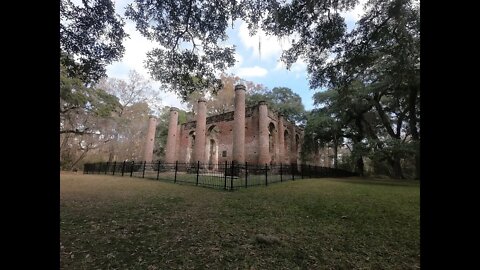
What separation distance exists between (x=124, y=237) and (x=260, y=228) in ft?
8.51

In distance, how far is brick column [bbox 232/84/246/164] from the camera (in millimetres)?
18302

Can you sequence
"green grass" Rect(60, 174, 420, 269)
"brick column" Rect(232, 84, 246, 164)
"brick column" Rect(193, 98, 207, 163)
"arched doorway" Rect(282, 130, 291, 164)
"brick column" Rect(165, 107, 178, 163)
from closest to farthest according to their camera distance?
"green grass" Rect(60, 174, 420, 269) < "brick column" Rect(232, 84, 246, 164) < "brick column" Rect(193, 98, 207, 163) < "brick column" Rect(165, 107, 178, 163) < "arched doorway" Rect(282, 130, 291, 164)

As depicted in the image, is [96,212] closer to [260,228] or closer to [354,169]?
[260,228]

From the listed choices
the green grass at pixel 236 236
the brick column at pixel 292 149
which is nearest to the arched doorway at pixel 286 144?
the brick column at pixel 292 149

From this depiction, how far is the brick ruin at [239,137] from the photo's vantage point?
19.1 meters

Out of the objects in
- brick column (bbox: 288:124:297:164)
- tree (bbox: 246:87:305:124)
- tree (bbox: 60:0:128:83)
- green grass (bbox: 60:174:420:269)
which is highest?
tree (bbox: 246:87:305:124)

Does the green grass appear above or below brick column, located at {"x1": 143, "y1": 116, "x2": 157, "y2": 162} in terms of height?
below

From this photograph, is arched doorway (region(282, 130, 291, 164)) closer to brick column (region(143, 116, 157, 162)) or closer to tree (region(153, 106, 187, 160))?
tree (region(153, 106, 187, 160))

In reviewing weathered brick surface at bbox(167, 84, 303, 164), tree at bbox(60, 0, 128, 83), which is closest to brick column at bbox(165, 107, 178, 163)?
weathered brick surface at bbox(167, 84, 303, 164)

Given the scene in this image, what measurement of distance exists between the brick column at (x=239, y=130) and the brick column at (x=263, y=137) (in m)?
2.60

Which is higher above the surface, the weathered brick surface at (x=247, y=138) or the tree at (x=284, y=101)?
the tree at (x=284, y=101)

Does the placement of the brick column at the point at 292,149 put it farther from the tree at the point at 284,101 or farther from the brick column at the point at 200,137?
the brick column at the point at 200,137

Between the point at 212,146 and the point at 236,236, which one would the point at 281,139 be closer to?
the point at 212,146
